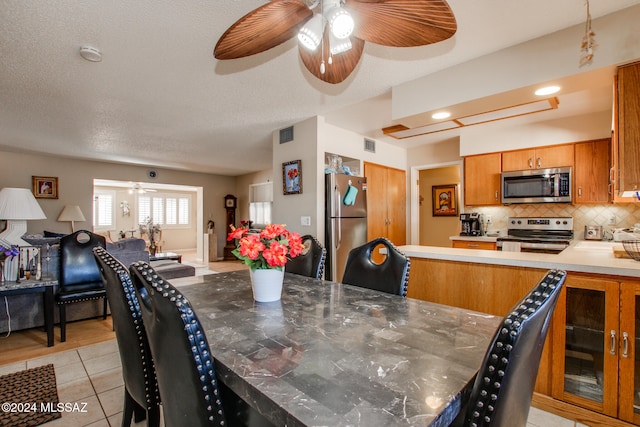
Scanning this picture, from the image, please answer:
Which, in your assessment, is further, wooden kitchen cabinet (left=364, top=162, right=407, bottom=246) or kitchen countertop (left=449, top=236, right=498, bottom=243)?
wooden kitchen cabinet (left=364, top=162, right=407, bottom=246)

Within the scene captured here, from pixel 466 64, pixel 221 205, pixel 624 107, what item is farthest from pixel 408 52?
pixel 221 205

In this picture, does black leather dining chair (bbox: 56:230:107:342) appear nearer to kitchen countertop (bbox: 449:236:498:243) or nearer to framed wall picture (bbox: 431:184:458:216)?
kitchen countertop (bbox: 449:236:498:243)

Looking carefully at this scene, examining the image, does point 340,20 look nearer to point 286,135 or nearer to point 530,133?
point 286,135

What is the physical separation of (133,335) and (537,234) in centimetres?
445

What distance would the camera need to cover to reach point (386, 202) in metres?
4.74

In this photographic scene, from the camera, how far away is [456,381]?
748 mm

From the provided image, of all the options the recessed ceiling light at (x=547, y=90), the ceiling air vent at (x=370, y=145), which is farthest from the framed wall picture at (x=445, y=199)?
the recessed ceiling light at (x=547, y=90)

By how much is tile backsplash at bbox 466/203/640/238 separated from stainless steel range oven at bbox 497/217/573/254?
10 cm

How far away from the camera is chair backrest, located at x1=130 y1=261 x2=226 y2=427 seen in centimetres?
76

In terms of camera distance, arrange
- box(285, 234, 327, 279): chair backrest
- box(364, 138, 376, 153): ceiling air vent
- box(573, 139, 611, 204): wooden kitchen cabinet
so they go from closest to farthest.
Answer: box(285, 234, 327, 279): chair backrest
box(573, 139, 611, 204): wooden kitchen cabinet
box(364, 138, 376, 153): ceiling air vent

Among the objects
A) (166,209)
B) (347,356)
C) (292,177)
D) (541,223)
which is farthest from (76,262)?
(166,209)

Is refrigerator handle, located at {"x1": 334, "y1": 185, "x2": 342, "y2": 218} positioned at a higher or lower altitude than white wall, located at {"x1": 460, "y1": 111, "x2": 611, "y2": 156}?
lower

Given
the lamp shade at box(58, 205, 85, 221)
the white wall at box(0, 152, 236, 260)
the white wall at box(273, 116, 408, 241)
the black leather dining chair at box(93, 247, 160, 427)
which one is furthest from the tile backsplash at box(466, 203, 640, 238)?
the lamp shade at box(58, 205, 85, 221)

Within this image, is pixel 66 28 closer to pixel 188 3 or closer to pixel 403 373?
pixel 188 3
